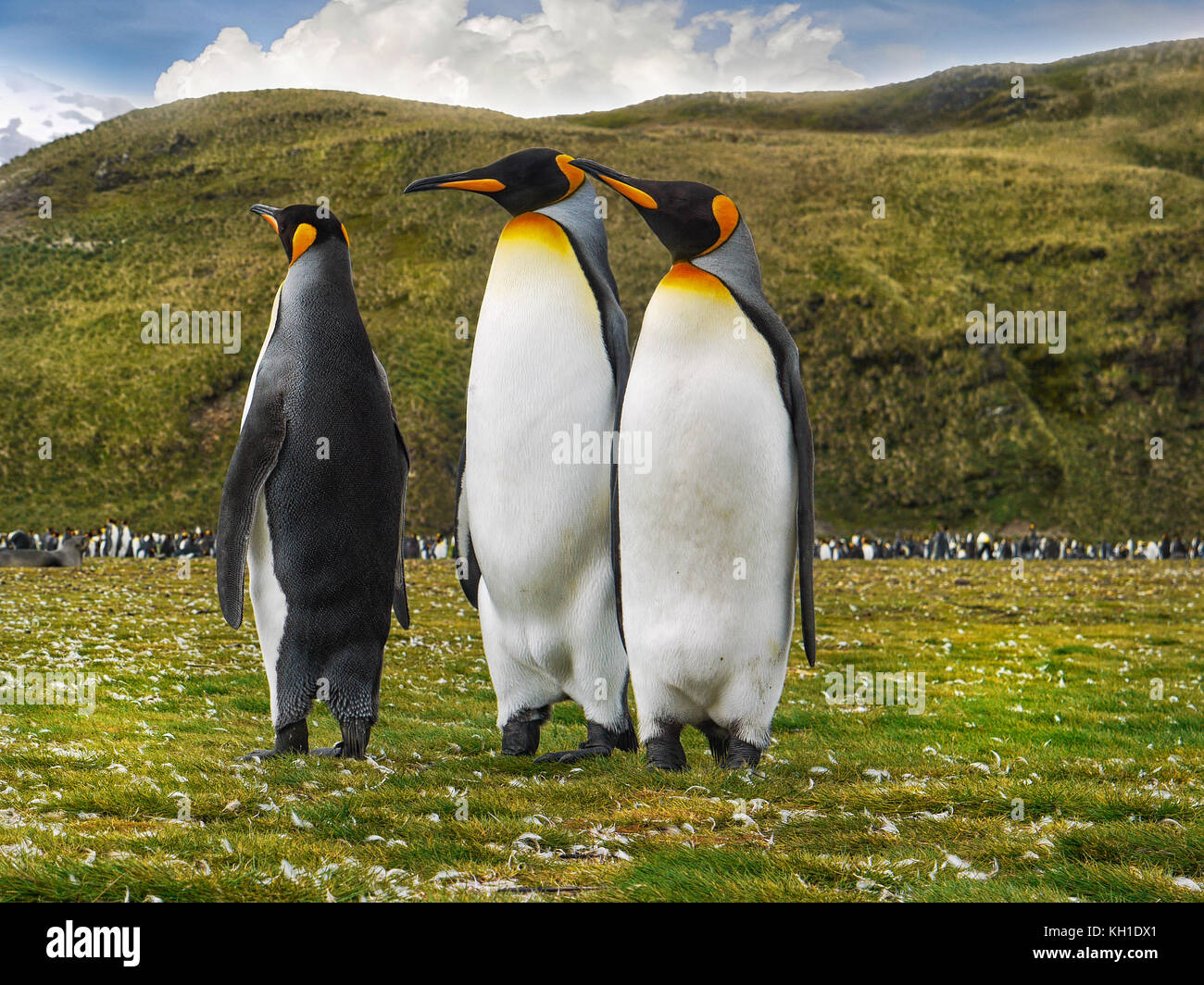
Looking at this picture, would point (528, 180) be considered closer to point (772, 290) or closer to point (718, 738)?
point (718, 738)

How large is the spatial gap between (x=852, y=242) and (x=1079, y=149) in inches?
985

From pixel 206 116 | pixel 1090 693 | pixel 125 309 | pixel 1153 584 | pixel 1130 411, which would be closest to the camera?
pixel 1090 693

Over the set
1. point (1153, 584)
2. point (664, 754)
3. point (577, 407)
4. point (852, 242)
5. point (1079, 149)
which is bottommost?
point (1153, 584)

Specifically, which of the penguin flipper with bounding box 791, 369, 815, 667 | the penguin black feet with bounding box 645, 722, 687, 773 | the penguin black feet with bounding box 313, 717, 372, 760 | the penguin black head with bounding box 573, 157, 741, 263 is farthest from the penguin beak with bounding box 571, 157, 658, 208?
the penguin black feet with bounding box 313, 717, 372, 760

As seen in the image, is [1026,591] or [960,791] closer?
[960,791]

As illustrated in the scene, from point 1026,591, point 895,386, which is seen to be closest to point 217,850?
point 1026,591

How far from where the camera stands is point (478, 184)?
18.7ft

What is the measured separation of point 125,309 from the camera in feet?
166

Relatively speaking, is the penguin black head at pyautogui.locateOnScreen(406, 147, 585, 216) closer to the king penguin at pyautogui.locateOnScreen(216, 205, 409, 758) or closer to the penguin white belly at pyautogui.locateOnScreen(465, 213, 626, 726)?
the penguin white belly at pyautogui.locateOnScreen(465, 213, 626, 726)

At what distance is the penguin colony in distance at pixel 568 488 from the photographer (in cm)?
519

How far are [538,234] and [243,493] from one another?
6.61ft

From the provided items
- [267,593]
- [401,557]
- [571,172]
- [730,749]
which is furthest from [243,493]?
[730,749]

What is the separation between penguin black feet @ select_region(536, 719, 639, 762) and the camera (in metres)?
5.47

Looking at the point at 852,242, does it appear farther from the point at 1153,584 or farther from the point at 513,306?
the point at 513,306
